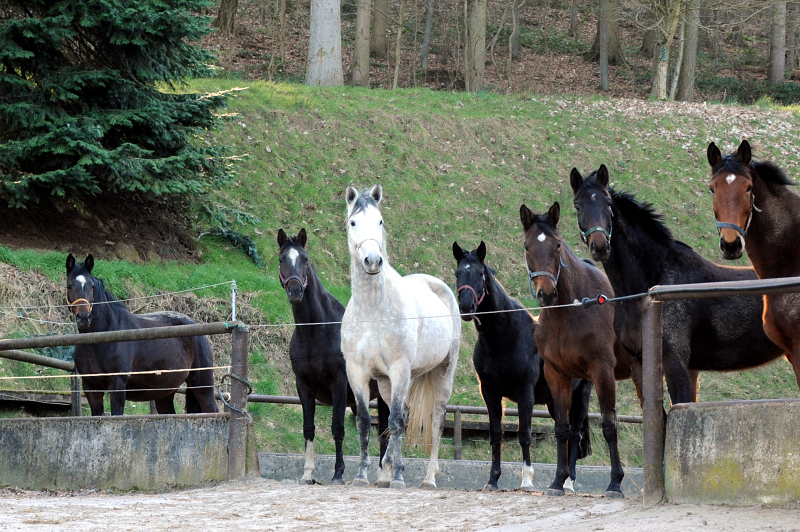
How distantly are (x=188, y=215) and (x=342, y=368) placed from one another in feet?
26.2

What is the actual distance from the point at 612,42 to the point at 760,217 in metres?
30.1

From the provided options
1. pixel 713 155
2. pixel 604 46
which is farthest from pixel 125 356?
pixel 604 46

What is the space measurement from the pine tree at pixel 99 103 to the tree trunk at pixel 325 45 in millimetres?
9732

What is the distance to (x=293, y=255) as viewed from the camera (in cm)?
894

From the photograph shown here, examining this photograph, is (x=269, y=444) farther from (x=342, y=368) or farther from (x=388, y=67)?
(x=388, y=67)

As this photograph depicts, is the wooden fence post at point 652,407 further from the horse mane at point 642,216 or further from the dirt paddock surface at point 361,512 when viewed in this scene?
the horse mane at point 642,216

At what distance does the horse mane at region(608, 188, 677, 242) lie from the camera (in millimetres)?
7254

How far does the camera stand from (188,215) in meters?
16.0

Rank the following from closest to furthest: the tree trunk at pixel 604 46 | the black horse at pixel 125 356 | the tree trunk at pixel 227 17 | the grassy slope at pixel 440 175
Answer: the black horse at pixel 125 356 → the grassy slope at pixel 440 175 → the tree trunk at pixel 227 17 → the tree trunk at pixel 604 46

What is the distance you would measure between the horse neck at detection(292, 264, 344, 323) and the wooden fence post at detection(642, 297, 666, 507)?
4.40 m

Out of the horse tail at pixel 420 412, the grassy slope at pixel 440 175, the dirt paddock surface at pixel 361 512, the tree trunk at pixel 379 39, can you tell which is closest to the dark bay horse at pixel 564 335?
the dirt paddock surface at pixel 361 512

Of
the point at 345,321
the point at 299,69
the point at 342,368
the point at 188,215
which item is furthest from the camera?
the point at 299,69

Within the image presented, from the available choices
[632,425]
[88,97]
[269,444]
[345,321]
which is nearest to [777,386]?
[632,425]

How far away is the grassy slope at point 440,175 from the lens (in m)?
14.8
